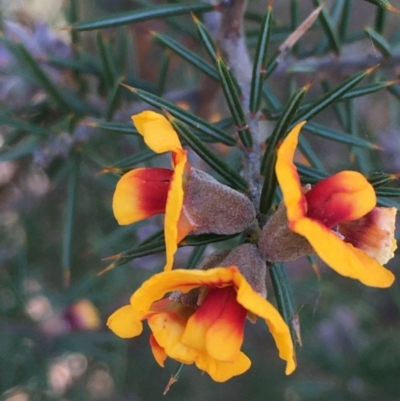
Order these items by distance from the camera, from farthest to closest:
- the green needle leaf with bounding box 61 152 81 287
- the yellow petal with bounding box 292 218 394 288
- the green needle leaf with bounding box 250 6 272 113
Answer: the green needle leaf with bounding box 61 152 81 287 → the green needle leaf with bounding box 250 6 272 113 → the yellow petal with bounding box 292 218 394 288

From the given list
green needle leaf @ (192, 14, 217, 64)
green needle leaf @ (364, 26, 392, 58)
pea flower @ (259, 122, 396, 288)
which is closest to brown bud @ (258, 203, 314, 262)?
pea flower @ (259, 122, 396, 288)

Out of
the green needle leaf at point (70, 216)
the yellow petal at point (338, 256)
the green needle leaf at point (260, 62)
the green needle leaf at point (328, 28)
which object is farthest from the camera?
the green needle leaf at point (70, 216)

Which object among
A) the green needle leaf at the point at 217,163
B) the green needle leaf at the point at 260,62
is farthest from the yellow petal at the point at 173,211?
the green needle leaf at the point at 260,62

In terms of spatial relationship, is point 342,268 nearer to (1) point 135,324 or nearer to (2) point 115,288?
(1) point 135,324

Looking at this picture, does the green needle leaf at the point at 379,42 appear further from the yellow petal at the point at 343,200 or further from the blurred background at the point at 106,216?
the yellow petal at the point at 343,200

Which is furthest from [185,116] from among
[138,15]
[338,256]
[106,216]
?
[106,216]

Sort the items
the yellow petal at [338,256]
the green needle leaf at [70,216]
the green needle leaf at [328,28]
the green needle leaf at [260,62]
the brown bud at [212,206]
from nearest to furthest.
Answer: the yellow petal at [338,256] < the brown bud at [212,206] < the green needle leaf at [260,62] < the green needle leaf at [328,28] < the green needle leaf at [70,216]

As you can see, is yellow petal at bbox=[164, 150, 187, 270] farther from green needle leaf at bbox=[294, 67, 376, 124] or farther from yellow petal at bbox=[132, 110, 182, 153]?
green needle leaf at bbox=[294, 67, 376, 124]
